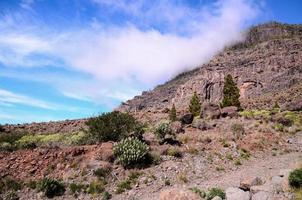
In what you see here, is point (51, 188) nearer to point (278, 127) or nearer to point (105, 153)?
point (105, 153)

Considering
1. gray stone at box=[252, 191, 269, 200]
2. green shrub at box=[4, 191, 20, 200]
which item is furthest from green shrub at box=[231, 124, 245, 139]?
green shrub at box=[4, 191, 20, 200]

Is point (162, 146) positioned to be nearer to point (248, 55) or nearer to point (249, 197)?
point (249, 197)

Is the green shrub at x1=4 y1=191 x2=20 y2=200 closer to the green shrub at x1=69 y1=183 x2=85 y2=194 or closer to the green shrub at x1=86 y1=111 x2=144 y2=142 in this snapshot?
the green shrub at x1=69 y1=183 x2=85 y2=194

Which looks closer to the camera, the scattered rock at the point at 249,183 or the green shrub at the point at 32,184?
the scattered rock at the point at 249,183

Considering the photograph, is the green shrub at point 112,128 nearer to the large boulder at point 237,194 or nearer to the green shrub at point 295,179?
the large boulder at point 237,194

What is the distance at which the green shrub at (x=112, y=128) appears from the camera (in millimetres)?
24953

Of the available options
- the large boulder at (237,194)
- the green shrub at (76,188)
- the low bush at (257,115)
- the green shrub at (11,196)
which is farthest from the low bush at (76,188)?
the low bush at (257,115)

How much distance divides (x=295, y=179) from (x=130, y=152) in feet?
30.1

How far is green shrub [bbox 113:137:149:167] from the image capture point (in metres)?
20.1

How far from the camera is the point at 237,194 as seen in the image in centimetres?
1407

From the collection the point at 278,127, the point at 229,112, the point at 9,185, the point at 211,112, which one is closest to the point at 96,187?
the point at 9,185

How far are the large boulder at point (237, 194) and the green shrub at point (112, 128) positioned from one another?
10684 millimetres

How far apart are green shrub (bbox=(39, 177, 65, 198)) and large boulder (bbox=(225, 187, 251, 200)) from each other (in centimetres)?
822

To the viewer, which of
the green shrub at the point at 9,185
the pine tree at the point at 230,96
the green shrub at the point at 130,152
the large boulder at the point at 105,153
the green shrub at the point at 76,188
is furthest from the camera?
the pine tree at the point at 230,96
